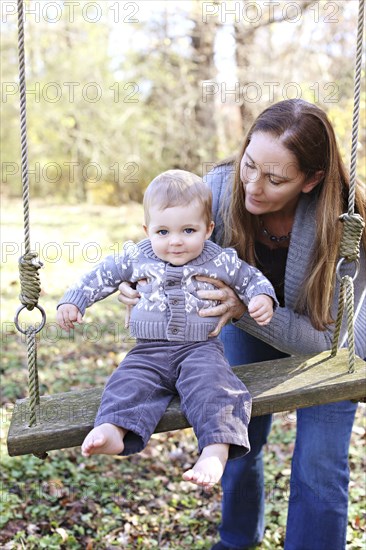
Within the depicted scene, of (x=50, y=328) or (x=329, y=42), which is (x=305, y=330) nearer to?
(x=50, y=328)

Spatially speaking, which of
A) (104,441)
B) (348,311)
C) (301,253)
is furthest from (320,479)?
(104,441)

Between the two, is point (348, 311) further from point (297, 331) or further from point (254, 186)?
point (254, 186)

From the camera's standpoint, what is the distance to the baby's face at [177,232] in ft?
6.75

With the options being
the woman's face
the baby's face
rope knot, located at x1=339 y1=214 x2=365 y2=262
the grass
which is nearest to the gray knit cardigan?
the woman's face

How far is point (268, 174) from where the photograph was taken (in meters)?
2.20

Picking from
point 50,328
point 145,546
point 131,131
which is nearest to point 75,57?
point 131,131

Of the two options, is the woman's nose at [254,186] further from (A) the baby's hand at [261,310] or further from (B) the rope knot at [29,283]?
(B) the rope knot at [29,283]

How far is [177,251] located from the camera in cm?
209

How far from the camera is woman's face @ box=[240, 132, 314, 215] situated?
7.13 ft

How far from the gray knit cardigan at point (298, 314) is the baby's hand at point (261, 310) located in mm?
272

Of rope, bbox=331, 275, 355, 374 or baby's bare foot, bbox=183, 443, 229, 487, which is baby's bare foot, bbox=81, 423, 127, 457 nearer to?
baby's bare foot, bbox=183, 443, 229, 487

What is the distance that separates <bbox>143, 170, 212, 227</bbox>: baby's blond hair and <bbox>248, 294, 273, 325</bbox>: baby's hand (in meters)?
0.33

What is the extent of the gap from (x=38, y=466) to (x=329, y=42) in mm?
6245

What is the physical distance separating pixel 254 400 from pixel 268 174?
2.50 feet
